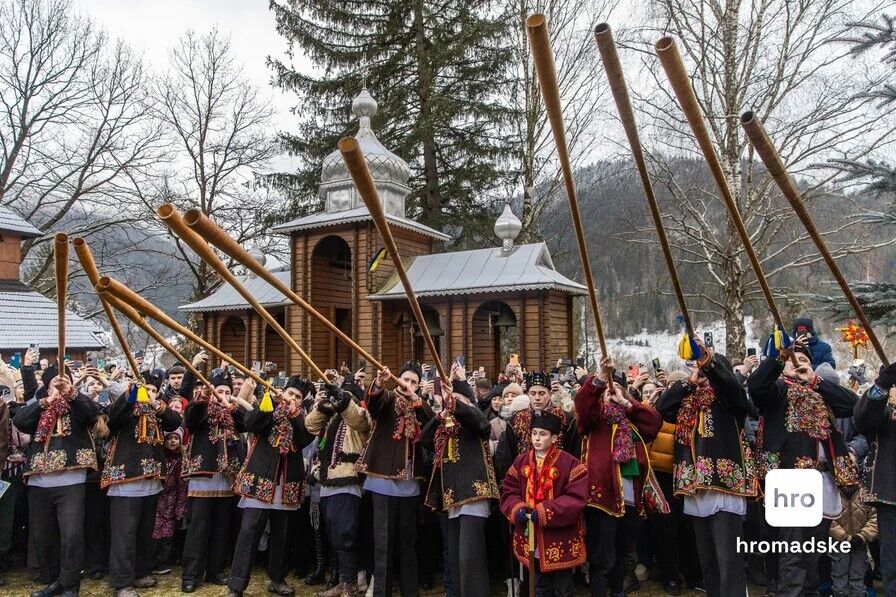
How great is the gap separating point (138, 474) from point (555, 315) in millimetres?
10825

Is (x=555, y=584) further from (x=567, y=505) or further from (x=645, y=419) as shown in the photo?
(x=645, y=419)

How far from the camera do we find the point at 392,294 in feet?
53.2

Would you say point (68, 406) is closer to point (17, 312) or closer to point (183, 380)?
point (183, 380)

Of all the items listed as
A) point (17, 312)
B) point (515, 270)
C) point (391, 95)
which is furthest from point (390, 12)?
point (17, 312)

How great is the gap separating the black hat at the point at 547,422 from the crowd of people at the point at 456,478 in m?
0.02

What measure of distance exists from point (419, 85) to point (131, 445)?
21.1 metres

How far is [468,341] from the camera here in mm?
15148

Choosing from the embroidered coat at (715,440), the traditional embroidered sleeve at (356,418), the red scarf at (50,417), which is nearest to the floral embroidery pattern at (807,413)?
the embroidered coat at (715,440)

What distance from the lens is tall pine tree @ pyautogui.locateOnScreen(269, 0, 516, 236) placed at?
2392cm

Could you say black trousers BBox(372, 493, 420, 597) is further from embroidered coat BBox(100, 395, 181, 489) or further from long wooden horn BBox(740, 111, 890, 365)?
long wooden horn BBox(740, 111, 890, 365)

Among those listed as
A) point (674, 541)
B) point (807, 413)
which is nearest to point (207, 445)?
point (674, 541)

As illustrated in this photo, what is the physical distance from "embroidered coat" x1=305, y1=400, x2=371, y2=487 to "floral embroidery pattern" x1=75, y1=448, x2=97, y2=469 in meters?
2.03

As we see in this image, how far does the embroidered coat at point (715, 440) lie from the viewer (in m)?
4.66
